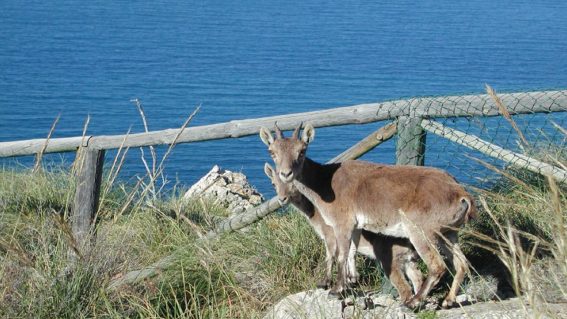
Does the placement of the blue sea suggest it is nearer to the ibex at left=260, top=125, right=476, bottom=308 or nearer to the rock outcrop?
the rock outcrop

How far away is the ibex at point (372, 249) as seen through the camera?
745 centimetres

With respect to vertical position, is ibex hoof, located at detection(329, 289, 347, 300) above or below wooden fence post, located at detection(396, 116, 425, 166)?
below

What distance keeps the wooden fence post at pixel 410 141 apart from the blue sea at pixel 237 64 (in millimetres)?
9552

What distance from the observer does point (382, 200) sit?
723cm

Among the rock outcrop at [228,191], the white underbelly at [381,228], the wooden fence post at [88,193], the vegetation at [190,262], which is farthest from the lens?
the rock outcrop at [228,191]

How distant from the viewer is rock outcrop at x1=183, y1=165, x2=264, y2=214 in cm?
1195

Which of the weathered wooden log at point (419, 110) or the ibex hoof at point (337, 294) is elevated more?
the weathered wooden log at point (419, 110)

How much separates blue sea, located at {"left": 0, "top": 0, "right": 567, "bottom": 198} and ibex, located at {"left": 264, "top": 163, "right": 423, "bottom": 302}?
9.85 m

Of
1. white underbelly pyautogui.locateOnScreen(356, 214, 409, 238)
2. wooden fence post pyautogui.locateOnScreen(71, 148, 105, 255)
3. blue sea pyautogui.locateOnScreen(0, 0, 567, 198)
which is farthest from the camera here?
blue sea pyautogui.locateOnScreen(0, 0, 567, 198)

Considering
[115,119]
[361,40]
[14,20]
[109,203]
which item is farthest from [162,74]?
[109,203]

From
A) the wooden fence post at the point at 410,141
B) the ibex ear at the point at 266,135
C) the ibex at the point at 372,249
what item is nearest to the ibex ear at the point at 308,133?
the ibex ear at the point at 266,135

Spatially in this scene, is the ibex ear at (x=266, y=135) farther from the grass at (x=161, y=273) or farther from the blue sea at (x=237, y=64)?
the blue sea at (x=237, y=64)

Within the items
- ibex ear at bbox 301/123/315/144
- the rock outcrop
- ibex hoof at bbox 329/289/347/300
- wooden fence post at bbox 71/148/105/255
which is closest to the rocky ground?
ibex hoof at bbox 329/289/347/300

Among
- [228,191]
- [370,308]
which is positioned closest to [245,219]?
[370,308]
